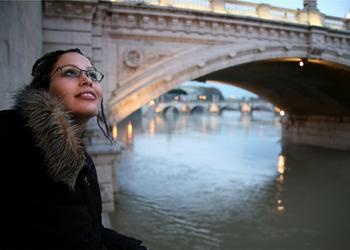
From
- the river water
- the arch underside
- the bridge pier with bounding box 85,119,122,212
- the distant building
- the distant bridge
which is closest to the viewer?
the river water

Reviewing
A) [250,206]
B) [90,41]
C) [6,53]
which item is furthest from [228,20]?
[6,53]

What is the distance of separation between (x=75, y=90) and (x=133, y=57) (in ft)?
28.4

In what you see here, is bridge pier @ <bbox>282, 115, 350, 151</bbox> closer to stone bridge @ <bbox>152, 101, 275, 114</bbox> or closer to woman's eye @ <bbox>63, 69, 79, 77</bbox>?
woman's eye @ <bbox>63, 69, 79, 77</bbox>

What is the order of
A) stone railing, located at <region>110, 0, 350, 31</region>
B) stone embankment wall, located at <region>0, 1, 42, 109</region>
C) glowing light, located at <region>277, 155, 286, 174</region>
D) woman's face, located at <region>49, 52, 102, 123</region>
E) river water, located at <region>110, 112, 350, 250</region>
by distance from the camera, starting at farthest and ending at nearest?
glowing light, located at <region>277, 155, 286, 174</region>, stone railing, located at <region>110, 0, 350, 31</region>, river water, located at <region>110, 112, 350, 250</region>, stone embankment wall, located at <region>0, 1, 42, 109</region>, woman's face, located at <region>49, 52, 102, 123</region>

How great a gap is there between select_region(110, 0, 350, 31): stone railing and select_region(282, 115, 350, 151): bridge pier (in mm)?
7704

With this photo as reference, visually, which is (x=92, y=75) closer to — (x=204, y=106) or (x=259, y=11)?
(x=259, y=11)

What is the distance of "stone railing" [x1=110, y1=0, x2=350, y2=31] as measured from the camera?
1077cm

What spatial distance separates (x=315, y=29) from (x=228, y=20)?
12.0 feet

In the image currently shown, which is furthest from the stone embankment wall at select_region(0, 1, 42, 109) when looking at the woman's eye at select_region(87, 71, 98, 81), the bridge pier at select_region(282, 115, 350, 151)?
the bridge pier at select_region(282, 115, 350, 151)

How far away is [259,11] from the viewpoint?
12211 millimetres

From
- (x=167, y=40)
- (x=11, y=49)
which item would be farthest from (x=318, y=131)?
(x=11, y=49)

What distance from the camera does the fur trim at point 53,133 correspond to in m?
1.19

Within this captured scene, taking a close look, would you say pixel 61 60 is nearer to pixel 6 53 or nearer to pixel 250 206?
pixel 6 53

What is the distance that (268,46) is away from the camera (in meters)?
11.8
